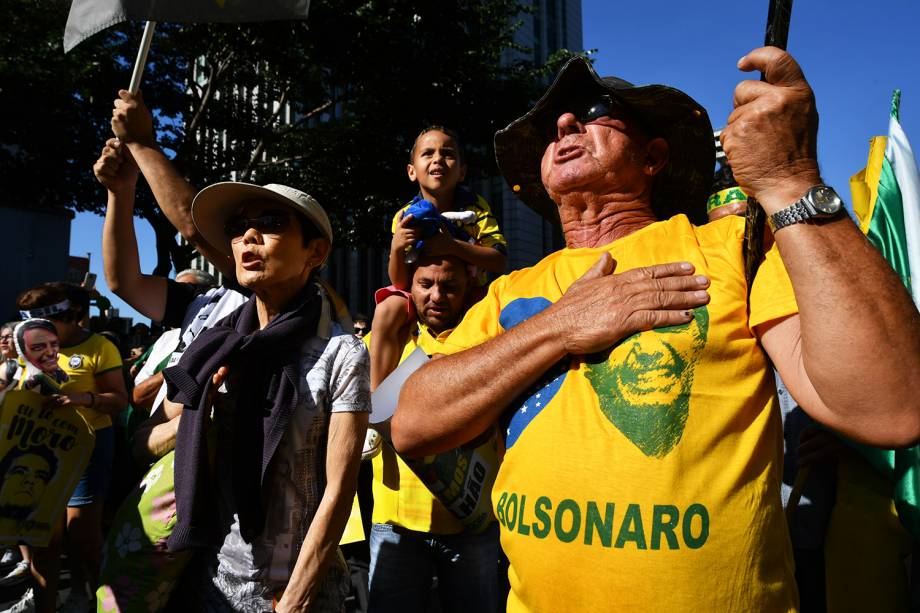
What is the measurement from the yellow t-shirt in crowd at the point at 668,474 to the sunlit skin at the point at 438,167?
9.31 feet

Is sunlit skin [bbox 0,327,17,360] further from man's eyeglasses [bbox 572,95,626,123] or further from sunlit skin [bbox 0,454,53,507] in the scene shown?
man's eyeglasses [bbox 572,95,626,123]

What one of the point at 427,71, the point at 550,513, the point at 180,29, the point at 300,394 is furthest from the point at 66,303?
the point at 180,29

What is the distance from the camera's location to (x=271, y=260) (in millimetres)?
2373

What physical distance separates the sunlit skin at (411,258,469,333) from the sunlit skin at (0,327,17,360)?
14.2 ft

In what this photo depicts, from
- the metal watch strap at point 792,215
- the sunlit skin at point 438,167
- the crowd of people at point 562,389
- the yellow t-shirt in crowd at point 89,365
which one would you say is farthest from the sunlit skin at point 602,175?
the yellow t-shirt in crowd at point 89,365

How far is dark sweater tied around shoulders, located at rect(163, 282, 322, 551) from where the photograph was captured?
2146 millimetres

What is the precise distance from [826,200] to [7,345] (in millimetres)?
6735

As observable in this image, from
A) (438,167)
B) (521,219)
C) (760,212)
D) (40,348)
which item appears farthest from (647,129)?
(521,219)

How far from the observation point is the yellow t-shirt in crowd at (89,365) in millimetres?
4742

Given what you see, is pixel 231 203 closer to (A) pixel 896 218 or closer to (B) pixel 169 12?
(B) pixel 169 12

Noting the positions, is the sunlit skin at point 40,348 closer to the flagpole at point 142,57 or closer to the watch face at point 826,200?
the flagpole at point 142,57

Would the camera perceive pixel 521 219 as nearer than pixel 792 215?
No

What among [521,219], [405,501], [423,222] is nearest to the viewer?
[405,501]

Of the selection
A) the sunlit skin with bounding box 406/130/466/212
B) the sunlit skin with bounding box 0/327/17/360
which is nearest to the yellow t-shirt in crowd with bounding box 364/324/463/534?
the sunlit skin with bounding box 406/130/466/212
